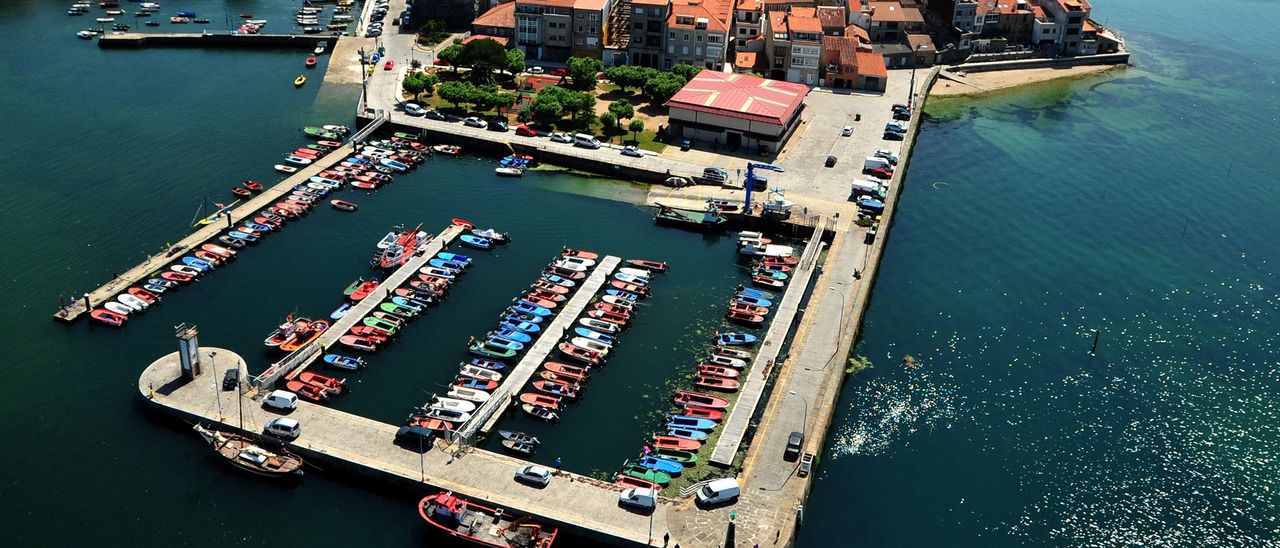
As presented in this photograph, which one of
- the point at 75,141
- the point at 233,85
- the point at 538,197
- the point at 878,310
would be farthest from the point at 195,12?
the point at 878,310

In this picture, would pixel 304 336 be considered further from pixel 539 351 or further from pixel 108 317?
pixel 539 351

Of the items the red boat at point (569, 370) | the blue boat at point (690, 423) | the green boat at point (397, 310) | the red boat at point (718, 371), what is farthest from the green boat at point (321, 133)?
the blue boat at point (690, 423)

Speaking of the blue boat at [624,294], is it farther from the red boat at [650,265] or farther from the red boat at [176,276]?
the red boat at [176,276]

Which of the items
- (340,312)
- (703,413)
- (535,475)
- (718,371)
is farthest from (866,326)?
(340,312)

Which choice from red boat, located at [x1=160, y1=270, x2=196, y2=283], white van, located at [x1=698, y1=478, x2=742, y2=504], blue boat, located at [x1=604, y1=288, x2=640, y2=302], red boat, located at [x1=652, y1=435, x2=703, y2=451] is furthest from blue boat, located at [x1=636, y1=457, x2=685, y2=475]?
red boat, located at [x1=160, y1=270, x2=196, y2=283]

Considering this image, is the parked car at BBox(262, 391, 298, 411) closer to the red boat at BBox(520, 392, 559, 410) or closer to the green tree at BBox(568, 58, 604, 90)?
the red boat at BBox(520, 392, 559, 410)
